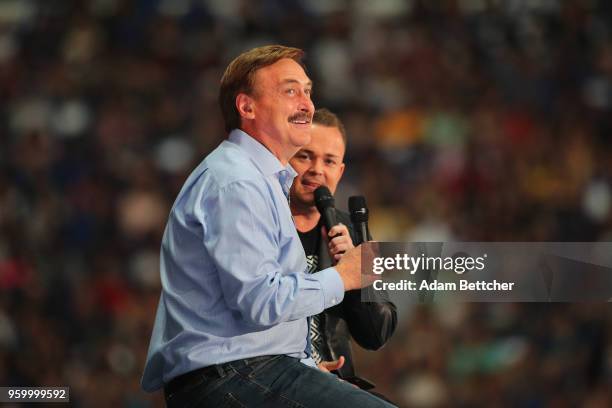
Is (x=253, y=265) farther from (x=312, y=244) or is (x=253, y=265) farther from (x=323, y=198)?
(x=312, y=244)

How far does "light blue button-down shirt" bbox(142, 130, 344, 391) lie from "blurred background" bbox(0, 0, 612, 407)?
1.78 m

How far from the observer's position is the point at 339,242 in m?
1.51

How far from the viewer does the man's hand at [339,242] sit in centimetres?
151

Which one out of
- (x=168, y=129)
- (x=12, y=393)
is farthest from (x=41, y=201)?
(x=12, y=393)

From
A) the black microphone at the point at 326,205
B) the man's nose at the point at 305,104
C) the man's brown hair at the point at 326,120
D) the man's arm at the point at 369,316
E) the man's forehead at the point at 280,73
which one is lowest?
the man's arm at the point at 369,316

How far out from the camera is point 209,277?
1382 millimetres

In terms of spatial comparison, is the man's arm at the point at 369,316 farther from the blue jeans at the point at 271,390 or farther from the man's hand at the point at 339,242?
the blue jeans at the point at 271,390

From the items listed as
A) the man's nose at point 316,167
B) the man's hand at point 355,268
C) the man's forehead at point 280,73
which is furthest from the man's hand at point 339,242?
the man's nose at point 316,167

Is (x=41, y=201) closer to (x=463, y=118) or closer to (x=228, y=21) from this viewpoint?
(x=228, y=21)

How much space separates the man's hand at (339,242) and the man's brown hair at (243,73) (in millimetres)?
238

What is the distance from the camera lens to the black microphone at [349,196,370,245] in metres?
1.67

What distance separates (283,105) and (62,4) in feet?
8.26

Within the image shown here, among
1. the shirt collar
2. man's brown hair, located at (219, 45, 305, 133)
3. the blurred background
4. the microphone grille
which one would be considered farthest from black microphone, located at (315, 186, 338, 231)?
the blurred background

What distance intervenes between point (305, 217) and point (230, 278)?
0.57 metres
